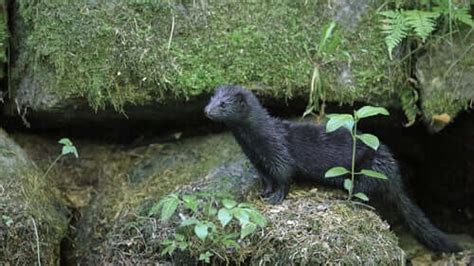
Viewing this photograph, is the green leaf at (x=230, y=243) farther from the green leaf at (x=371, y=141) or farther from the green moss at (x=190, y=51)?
the green moss at (x=190, y=51)

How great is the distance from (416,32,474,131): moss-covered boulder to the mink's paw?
1.31m

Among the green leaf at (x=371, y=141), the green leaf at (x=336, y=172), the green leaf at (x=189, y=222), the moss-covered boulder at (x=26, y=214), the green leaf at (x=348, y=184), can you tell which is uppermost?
the green leaf at (x=371, y=141)

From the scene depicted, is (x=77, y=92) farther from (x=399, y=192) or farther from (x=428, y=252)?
(x=428, y=252)

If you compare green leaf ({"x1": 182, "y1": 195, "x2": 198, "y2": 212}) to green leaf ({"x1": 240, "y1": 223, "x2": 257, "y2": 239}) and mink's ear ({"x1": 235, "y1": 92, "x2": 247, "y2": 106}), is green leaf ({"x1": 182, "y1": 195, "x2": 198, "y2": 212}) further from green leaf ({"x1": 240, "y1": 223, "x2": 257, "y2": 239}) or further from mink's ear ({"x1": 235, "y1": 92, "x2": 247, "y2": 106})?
mink's ear ({"x1": 235, "y1": 92, "x2": 247, "y2": 106})

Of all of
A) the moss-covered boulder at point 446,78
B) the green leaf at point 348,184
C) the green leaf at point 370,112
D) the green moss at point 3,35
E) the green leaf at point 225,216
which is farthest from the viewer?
the green moss at point 3,35

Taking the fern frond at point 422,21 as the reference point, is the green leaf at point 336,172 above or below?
below

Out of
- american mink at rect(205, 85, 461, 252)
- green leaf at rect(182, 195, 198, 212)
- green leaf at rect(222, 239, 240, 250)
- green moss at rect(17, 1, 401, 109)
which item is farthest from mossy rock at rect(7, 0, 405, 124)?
green leaf at rect(222, 239, 240, 250)

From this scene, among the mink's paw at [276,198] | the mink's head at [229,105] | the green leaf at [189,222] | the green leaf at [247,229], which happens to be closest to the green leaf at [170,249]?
the green leaf at [189,222]

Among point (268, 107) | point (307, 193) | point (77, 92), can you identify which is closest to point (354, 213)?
point (307, 193)

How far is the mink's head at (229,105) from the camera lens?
548 centimetres

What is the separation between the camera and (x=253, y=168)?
20.0 ft

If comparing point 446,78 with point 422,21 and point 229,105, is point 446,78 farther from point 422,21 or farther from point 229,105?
point 229,105

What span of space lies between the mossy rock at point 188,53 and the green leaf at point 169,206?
1.15 metres

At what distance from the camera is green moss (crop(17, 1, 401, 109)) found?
20.0 feet
